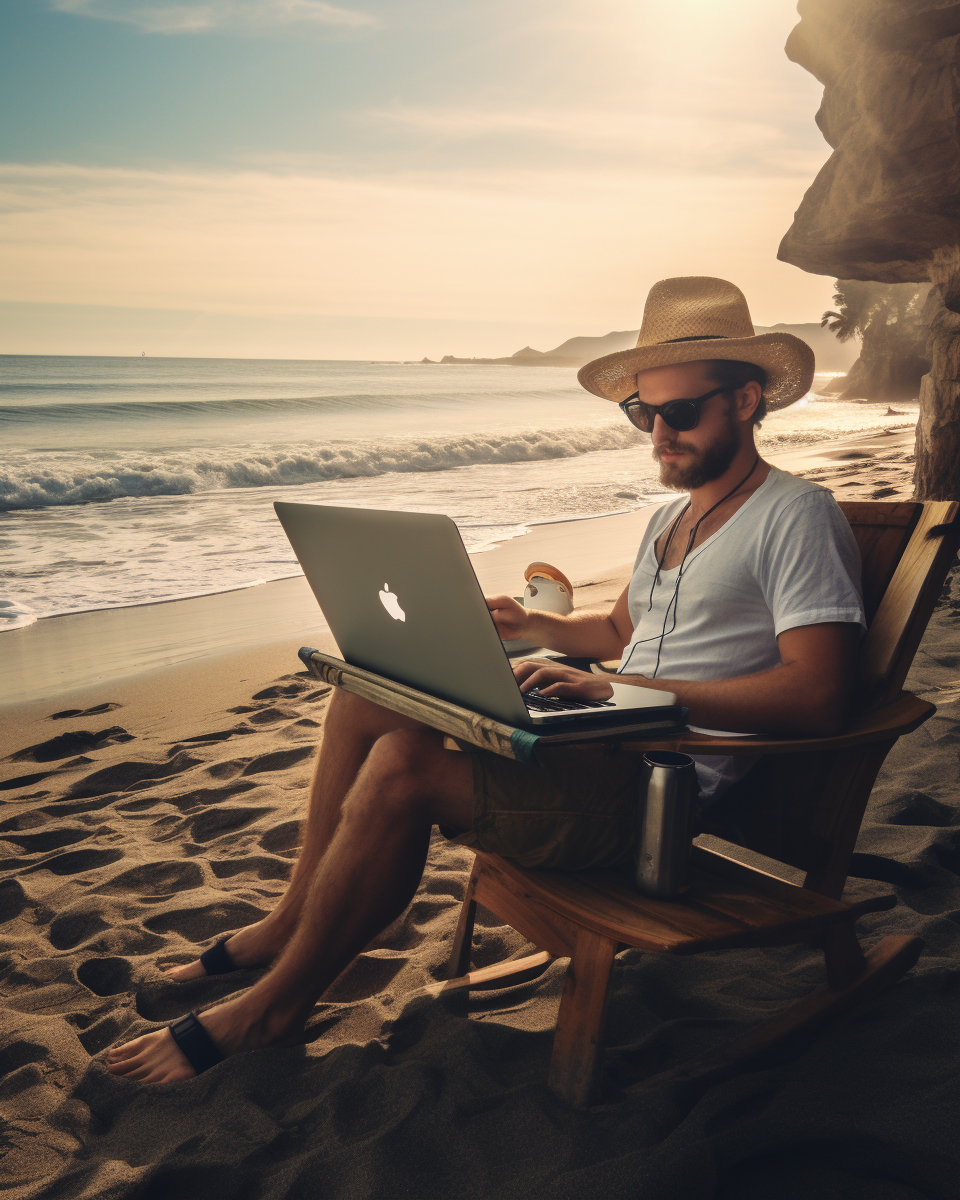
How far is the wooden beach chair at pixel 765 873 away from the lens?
150 centimetres

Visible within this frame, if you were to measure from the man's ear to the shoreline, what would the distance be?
11.4 feet

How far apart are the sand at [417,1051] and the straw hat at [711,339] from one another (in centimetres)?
136

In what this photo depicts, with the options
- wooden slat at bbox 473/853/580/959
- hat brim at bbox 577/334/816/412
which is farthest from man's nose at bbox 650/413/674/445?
wooden slat at bbox 473/853/580/959

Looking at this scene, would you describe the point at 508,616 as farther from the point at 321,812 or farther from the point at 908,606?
the point at 908,606

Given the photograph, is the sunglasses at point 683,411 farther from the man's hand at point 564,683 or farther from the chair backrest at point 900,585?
the man's hand at point 564,683

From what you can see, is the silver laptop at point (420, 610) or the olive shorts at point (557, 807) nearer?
the silver laptop at point (420, 610)

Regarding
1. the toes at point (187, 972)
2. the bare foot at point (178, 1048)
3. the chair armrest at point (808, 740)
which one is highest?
the chair armrest at point (808, 740)

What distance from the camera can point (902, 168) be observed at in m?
7.38

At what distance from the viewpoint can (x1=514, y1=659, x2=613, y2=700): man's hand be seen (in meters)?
1.64

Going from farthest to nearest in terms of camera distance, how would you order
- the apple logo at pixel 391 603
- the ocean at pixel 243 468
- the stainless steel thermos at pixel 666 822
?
the ocean at pixel 243 468, the apple logo at pixel 391 603, the stainless steel thermos at pixel 666 822

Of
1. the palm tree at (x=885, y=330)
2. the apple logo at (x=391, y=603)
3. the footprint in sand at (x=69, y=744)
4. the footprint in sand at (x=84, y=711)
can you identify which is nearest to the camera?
the apple logo at (x=391, y=603)

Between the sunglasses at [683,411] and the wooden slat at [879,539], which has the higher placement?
the sunglasses at [683,411]

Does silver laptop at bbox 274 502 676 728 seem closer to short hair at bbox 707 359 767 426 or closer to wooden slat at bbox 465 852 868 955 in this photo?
wooden slat at bbox 465 852 868 955

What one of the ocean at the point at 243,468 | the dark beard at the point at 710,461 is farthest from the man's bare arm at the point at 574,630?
the ocean at the point at 243,468
